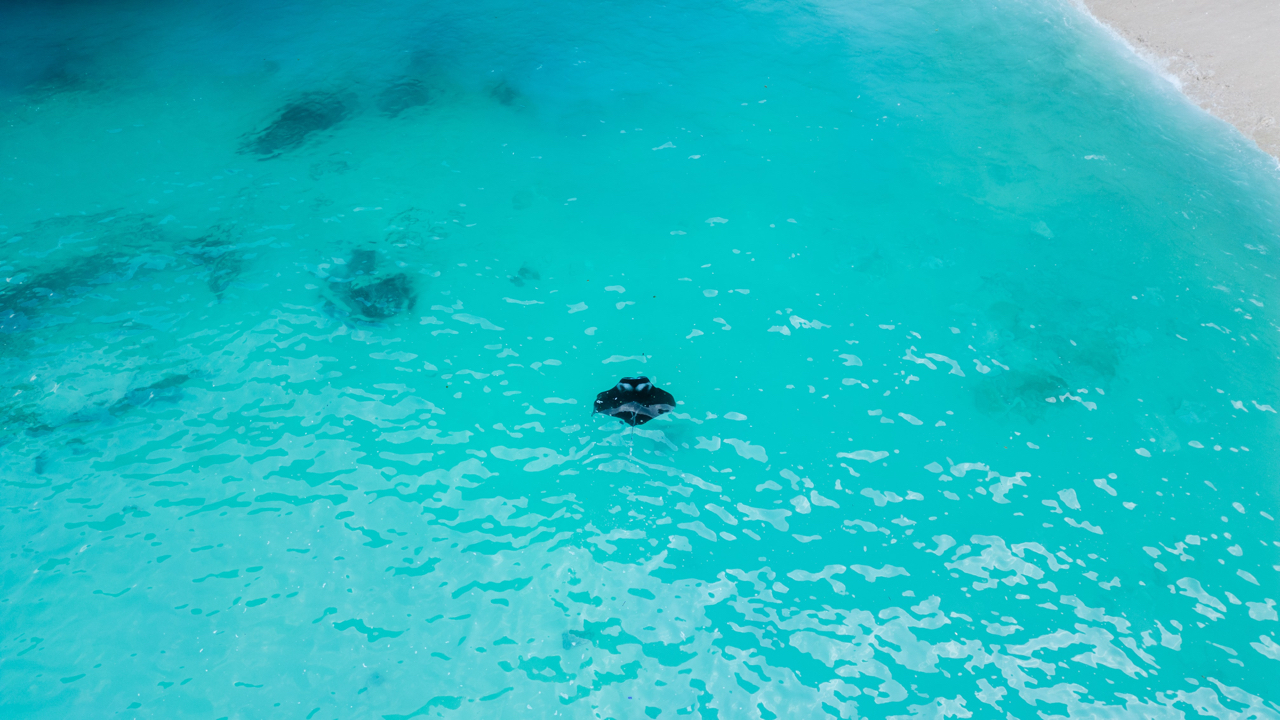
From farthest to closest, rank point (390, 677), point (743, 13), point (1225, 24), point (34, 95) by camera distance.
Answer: point (743, 13) < point (1225, 24) < point (34, 95) < point (390, 677)

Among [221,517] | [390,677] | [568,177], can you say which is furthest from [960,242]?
[221,517]

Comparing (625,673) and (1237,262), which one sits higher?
(1237,262)

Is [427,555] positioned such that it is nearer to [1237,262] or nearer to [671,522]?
[671,522]

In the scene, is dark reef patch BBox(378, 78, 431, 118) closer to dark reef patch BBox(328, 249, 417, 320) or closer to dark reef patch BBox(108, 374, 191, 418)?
dark reef patch BBox(328, 249, 417, 320)

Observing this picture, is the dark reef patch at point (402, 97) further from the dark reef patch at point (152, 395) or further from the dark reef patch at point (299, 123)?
the dark reef patch at point (152, 395)

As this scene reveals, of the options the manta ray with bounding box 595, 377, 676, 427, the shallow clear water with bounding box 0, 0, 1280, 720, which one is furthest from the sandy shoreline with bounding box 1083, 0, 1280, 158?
the manta ray with bounding box 595, 377, 676, 427

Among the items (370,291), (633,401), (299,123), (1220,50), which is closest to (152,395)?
(370,291)

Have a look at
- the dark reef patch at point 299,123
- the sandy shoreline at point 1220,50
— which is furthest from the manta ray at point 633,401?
the sandy shoreline at point 1220,50
